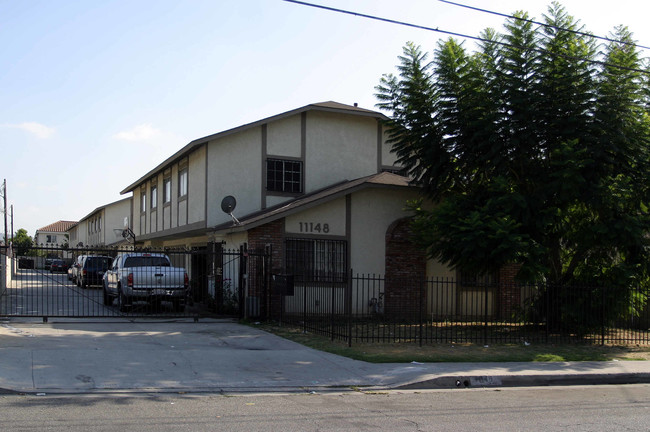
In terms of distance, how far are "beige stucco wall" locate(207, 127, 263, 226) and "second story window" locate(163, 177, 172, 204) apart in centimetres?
651

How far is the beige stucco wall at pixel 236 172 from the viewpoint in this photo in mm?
21359

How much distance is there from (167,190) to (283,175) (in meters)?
8.27

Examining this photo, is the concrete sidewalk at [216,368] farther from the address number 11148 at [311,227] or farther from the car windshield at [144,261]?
the car windshield at [144,261]

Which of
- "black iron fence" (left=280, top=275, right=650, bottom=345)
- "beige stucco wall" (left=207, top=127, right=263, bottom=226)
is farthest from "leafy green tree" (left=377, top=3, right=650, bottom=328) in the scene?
"beige stucco wall" (left=207, top=127, right=263, bottom=226)

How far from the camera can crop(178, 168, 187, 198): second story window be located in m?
24.8

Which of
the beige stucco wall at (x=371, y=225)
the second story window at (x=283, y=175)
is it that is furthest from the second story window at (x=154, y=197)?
the beige stucco wall at (x=371, y=225)

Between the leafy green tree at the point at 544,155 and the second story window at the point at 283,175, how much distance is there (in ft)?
19.0

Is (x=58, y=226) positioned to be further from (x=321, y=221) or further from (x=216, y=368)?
(x=216, y=368)

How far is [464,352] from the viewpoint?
13516 mm

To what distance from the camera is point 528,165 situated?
16781 millimetres

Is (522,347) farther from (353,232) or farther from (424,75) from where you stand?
(424,75)

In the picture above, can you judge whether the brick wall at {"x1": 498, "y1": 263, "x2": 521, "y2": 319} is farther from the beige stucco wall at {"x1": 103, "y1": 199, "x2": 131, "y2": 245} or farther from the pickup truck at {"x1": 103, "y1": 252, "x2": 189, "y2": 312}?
the beige stucco wall at {"x1": 103, "y1": 199, "x2": 131, "y2": 245}

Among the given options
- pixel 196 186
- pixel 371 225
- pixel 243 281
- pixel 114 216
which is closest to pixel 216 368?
pixel 243 281

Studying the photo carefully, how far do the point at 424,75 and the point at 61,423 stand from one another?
45.9ft
